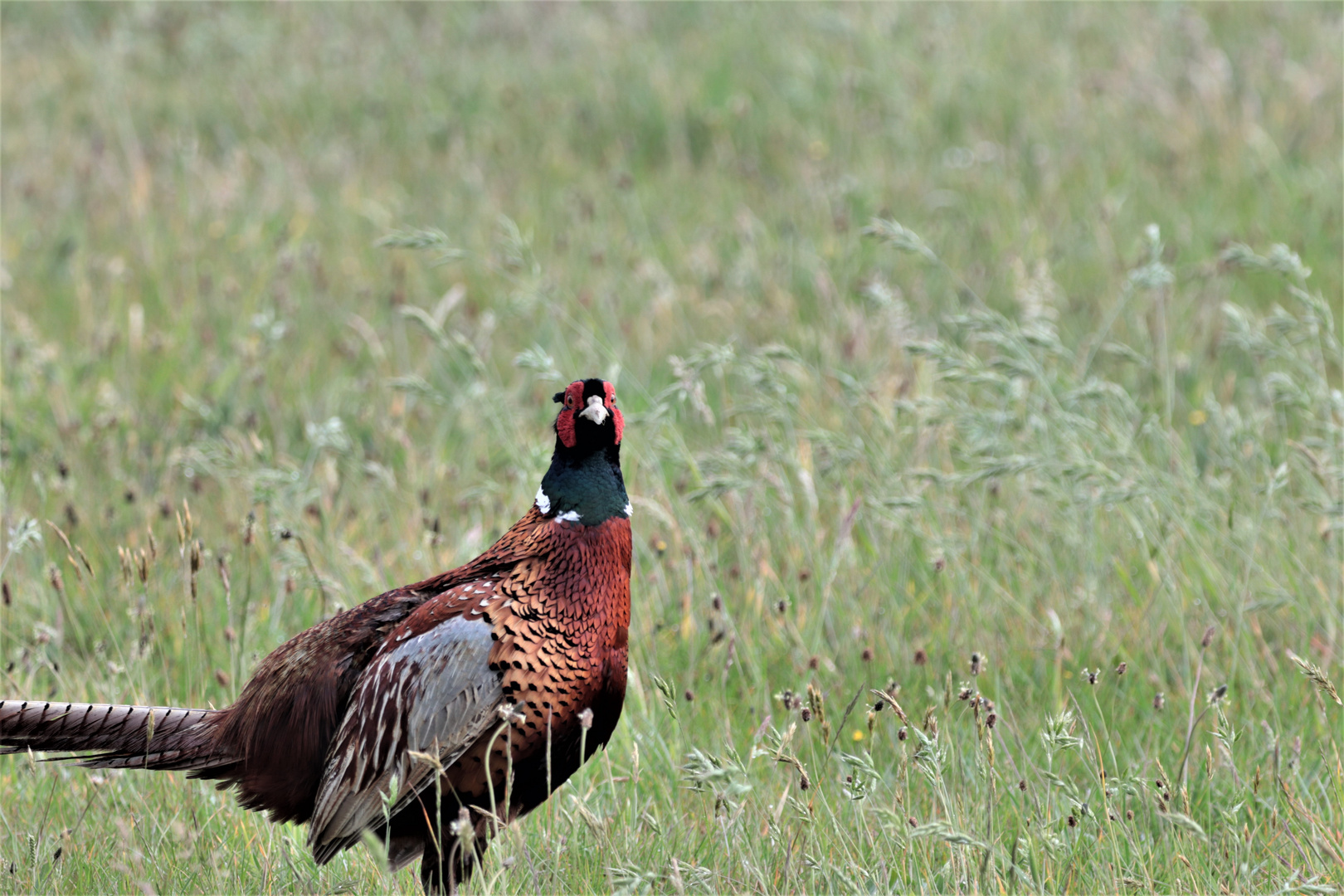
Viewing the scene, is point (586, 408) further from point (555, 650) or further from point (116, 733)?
point (116, 733)

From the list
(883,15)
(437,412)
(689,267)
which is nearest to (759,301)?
(689,267)

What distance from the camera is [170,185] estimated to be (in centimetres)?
843

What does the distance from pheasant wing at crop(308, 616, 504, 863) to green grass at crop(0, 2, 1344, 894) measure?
18 cm

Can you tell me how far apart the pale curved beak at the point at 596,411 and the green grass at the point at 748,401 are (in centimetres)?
81

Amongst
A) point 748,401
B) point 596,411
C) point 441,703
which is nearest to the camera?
point 441,703

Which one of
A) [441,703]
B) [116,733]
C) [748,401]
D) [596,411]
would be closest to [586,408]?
[596,411]

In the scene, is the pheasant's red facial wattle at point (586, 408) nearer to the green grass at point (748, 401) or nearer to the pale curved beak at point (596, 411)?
the pale curved beak at point (596, 411)

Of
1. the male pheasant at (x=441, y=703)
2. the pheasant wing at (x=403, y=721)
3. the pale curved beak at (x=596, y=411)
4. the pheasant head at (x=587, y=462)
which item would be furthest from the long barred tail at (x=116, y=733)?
the pale curved beak at (x=596, y=411)

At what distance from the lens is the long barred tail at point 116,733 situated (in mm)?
3287

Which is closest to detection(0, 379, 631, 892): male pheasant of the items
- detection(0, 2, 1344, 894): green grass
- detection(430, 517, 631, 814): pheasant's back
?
detection(430, 517, 631, 814): pheasant's back

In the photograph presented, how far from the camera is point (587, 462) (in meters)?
3.36

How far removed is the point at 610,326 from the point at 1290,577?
3447mm

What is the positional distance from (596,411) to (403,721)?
814 mm

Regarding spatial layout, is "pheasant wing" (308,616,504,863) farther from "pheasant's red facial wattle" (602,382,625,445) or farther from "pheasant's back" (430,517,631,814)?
"pheasant's red facial wattle" (602,382,625,445)
